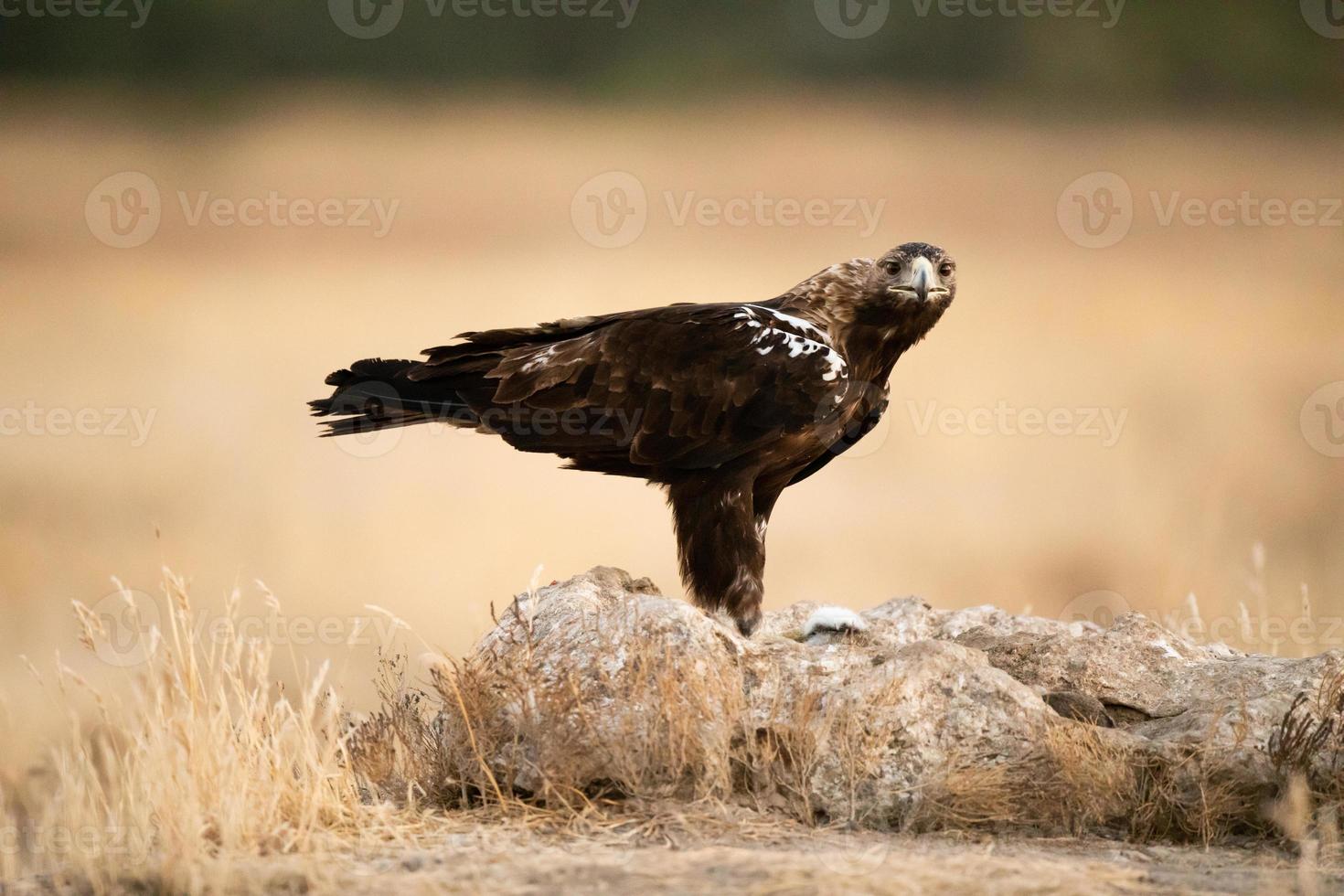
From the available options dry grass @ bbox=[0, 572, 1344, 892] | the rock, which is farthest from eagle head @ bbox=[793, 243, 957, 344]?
dry grass @ bbox=[0, 572, 1344, 892]

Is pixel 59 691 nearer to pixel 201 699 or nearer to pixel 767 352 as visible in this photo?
pixel 201 699

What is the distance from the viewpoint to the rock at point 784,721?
4719 millimetres

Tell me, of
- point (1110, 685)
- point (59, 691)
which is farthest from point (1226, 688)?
point (59, 691)

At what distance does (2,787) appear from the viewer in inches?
209

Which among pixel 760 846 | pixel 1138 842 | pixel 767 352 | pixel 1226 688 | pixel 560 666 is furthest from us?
Result: pixel 767 352

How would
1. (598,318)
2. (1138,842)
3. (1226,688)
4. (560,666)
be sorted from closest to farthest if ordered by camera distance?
(1138,842), (560,666), (1226,688), (598,318)

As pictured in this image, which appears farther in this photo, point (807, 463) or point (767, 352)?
point (807, 463)

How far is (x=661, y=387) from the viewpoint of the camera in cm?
632

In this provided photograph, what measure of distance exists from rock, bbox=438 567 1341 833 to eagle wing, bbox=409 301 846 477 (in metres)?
1.08

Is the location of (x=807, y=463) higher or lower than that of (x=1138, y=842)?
higher

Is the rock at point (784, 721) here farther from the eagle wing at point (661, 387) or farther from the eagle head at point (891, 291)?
the eagle head at point (891, 291)

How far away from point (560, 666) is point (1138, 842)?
209cm

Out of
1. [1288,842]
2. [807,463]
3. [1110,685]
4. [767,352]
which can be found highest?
[767,352]

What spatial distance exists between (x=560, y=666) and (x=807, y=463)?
88.2 inches
